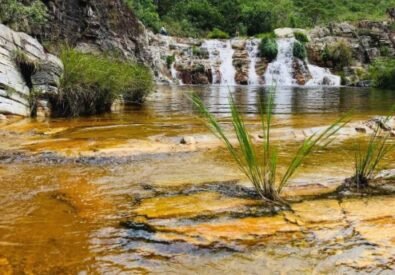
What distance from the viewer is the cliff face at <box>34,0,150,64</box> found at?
15294mm

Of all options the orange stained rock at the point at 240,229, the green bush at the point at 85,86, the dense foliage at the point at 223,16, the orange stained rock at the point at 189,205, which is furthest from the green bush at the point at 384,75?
the orange stained rock at the point at 240,229

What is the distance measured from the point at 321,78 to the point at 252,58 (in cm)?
429

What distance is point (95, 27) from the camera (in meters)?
17.2

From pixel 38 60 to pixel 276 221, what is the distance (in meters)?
6.86

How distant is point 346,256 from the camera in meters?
2.38

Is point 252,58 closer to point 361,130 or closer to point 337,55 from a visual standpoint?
point 337,55

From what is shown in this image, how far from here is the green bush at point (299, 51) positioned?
28.9 meters

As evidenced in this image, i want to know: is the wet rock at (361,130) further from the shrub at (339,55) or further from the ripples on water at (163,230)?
the shrub at (339,55)

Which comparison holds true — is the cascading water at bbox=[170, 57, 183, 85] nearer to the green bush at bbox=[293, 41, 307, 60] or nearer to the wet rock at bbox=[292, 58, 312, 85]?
the wet rock at bbox=[292, 58, 312, 85]

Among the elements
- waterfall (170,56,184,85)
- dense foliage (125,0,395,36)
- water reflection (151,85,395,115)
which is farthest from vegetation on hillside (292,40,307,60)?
water reflection (151,85,395,115)

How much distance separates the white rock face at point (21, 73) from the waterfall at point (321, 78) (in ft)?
68.2

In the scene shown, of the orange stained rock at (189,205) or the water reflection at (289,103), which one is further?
the water reflection at (289,103)

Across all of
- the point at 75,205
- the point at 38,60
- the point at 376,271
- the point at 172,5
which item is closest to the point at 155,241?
the point at 75,205

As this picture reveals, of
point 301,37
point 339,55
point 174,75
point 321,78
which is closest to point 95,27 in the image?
point 174,75
